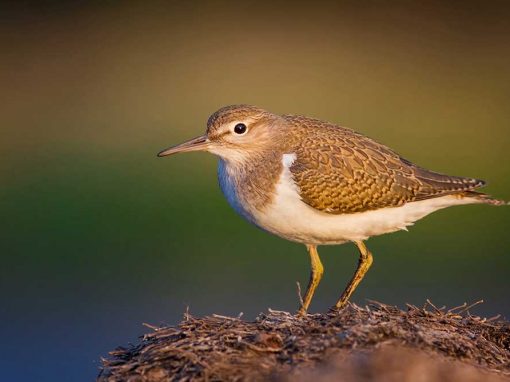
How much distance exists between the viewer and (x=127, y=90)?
94.2ft

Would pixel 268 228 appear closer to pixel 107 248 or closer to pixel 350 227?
pixel 350 227

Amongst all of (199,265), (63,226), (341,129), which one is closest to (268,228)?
(341,129)

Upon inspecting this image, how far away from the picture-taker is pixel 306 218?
1127 centimetres

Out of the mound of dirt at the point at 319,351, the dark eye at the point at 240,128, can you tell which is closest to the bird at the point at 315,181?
the dark eye at the point at 240,128

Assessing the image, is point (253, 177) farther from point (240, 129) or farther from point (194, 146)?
point (194, 146)

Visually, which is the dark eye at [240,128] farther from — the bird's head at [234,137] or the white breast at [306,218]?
the white breast at [306,218]

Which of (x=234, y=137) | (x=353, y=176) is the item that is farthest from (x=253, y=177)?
(x=353, y=176)

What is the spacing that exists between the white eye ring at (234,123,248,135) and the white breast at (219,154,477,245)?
440mm

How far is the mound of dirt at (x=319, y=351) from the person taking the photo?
7.49 metres

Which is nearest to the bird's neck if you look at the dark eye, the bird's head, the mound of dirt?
the bird's head

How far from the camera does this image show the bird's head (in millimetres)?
11789

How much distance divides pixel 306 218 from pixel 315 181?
42cm

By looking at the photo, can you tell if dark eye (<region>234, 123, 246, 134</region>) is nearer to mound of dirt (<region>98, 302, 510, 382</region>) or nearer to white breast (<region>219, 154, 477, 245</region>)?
white breast (<region>219, 154, 477, 245</region>)

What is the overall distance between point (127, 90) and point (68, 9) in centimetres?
320
